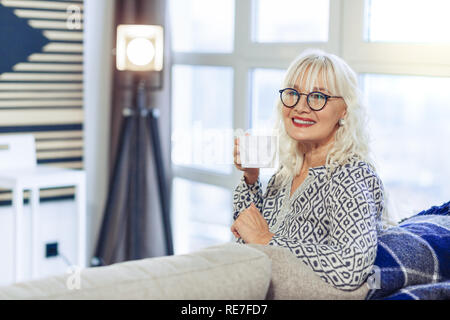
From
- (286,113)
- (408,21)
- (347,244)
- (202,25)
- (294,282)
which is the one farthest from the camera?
(202,25)

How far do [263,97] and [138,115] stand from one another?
0.71m

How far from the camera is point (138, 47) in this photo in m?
3.41

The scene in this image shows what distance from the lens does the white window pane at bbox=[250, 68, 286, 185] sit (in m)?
3.27

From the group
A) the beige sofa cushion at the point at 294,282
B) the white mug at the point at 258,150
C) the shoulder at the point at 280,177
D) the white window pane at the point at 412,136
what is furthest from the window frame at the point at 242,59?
the beige sofa cushion at the point at 294,282

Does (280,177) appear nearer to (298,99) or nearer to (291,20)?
(298,99)

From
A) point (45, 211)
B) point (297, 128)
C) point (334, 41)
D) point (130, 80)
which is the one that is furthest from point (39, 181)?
point (297, 128)

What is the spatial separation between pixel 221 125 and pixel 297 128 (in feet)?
6.04

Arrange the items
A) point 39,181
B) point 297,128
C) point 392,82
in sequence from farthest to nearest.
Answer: point 39,181 → point 392,82 → point 297,128

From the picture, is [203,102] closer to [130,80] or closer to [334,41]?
[130,80]

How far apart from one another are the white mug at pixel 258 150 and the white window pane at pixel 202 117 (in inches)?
64.4

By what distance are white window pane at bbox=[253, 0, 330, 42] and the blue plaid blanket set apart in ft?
5.14

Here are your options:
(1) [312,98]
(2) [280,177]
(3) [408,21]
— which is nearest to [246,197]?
(2) [280,177]

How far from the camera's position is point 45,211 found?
378 cm

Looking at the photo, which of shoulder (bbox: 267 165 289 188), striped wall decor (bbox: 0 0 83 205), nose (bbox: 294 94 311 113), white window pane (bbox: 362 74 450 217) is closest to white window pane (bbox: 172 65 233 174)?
striped wall decor (bbox: 0 0 83 205)
